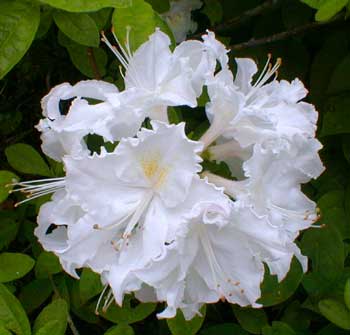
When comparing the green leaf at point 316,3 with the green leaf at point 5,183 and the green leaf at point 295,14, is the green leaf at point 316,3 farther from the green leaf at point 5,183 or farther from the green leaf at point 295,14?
the green leaf at point 5,183

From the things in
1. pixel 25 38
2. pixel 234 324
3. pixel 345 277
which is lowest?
pixel 234 324

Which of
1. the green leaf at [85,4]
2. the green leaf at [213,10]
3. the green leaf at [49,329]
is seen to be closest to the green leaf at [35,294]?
the green leaf at [49,329]

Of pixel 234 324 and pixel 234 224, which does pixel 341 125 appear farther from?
Answer: pixel 234 224

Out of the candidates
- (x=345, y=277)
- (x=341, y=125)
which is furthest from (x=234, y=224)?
(x=341, y=125)

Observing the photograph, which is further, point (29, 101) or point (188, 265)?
point (29, 101)

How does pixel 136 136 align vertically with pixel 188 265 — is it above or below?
above

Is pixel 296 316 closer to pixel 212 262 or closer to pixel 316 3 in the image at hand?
pixel 212 262
